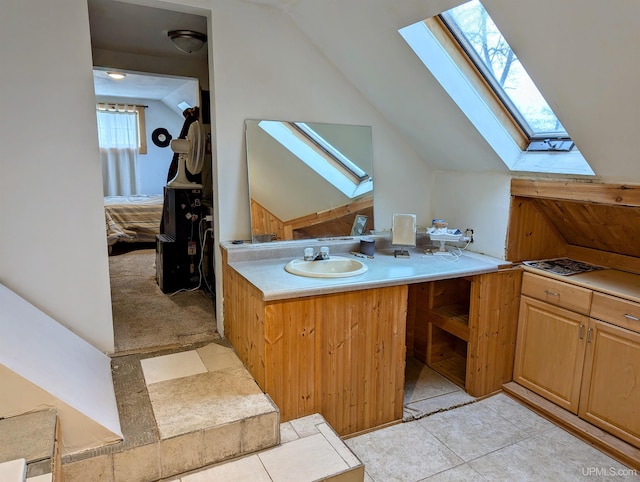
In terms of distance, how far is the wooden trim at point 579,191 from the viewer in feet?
6.99

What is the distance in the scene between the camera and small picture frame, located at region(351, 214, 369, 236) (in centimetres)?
304

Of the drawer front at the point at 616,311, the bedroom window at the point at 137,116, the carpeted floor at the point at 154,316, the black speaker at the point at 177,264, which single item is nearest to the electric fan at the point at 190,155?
the black speaker at the point at 177,264

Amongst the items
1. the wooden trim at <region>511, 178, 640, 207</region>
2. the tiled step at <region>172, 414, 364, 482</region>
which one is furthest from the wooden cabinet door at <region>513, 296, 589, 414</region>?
the tiled step at <region>172, 414, 364, 482</region>

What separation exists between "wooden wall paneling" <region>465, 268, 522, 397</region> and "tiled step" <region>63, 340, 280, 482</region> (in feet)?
4.58

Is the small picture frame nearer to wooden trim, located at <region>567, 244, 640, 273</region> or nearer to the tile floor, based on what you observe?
the tile floor

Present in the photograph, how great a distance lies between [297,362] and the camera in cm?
217

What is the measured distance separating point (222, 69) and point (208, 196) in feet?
5.03

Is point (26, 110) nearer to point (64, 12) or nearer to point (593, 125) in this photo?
point (64, 12)

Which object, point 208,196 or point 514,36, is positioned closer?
point 514,36

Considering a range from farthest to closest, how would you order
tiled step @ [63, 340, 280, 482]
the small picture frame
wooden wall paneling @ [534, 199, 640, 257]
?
1. the small picture frame
2. wooden wall paneling @ [534, 199, 640, 257]
3. tiled step @ [63, 340, 280, 482]

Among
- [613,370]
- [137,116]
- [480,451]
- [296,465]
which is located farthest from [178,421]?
[137,116]

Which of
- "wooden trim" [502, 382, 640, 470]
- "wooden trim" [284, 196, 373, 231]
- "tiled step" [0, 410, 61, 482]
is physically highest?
"wooden trim" [284, 196, 373, 231]

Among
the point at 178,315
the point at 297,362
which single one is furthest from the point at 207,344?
the point at 297,362

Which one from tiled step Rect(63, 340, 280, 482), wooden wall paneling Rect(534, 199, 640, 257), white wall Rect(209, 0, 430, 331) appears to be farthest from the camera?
white wall Rect(209, 0, 430, 331)
